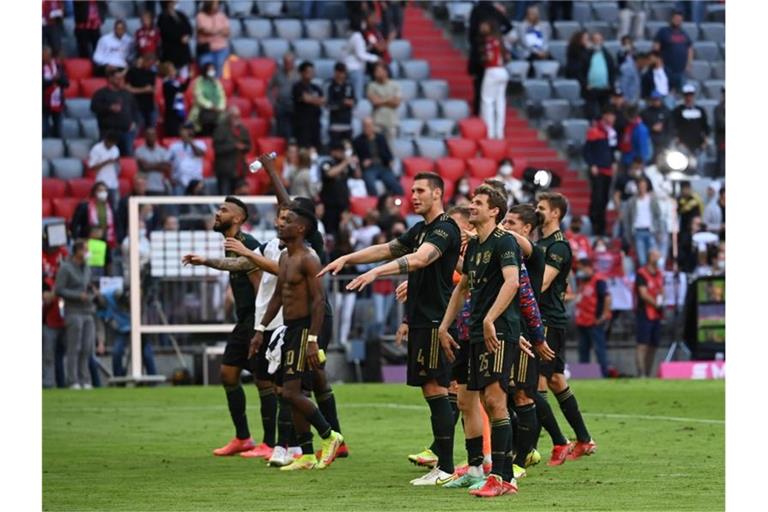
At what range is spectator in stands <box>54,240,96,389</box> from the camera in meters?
23.8

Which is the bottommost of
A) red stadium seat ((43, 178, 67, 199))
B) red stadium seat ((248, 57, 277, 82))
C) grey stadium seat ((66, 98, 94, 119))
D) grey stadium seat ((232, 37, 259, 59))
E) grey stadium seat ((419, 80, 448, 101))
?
red stadium seat ((43, 178, 67, 199))

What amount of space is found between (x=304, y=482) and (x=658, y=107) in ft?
68.1

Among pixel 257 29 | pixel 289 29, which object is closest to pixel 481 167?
pixel 289 29

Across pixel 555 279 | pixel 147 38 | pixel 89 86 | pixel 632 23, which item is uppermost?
pixel 632 23

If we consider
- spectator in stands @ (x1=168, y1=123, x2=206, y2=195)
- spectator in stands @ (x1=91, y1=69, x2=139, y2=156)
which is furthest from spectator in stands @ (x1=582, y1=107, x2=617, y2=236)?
spectator in stands @ (x1=91, y1=69, x2=139, y2=156)

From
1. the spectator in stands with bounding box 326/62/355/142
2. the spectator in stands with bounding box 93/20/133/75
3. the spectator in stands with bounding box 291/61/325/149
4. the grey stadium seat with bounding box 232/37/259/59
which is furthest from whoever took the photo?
the grey stadium seat with bounding box 232/37/259/59

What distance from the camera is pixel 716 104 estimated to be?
33.3 metres

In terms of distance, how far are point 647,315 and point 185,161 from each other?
25.8 feet

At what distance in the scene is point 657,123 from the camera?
103 ft

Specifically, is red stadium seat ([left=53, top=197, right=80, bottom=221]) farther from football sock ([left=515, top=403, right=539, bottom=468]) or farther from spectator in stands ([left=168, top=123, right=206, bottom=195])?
football sock ([left=515, top=403, right=539, bottom=468])

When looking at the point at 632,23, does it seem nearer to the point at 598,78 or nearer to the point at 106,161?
the point at 598,78

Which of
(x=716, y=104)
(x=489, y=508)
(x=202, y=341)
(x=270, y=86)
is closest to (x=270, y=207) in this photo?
(x=202, y=341)

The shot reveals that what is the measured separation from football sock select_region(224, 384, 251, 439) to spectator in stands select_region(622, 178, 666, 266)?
46.6 feet

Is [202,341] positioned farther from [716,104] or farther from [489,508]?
[489,508]
